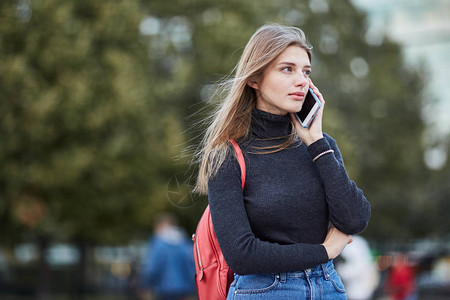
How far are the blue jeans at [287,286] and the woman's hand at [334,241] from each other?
84 millimetres

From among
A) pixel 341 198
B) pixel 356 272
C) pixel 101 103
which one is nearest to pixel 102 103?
pixel 101 103

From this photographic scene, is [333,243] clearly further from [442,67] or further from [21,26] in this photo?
[442,67]

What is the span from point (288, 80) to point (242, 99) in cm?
25

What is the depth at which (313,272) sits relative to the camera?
8.31 feet

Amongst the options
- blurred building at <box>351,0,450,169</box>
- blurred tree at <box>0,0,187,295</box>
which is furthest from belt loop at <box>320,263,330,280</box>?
blurred building at <box>351,0,450,169</box>

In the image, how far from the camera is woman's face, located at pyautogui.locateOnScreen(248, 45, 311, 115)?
2688mm

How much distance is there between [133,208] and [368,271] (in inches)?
410

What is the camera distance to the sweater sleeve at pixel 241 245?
243 cm

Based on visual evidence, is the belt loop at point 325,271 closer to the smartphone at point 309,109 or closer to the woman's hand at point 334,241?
the woman's hand at point 334,241

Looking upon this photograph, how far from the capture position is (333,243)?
2545mm

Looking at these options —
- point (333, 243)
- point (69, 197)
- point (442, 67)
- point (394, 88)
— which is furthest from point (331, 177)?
point (442, 67)

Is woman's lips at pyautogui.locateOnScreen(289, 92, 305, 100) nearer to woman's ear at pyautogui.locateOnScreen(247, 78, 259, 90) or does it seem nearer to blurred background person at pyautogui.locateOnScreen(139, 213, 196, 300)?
woman's ear at pyautogui.locateOnScreen(247, 78, 259, 90)

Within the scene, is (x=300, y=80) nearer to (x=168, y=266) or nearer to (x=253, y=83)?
(x=253, y=83)

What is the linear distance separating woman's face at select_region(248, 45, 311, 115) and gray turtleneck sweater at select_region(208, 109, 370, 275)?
0.22 m
